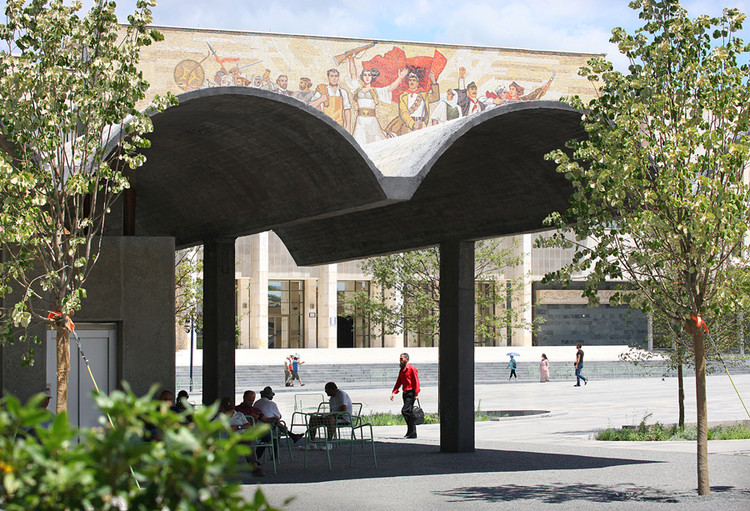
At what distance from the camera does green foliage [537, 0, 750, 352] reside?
33.6ft

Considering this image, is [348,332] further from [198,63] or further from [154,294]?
[154,294]

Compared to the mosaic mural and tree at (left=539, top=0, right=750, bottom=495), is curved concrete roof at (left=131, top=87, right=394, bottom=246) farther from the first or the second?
the mosaic mural

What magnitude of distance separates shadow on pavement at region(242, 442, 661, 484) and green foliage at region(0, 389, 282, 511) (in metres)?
9.82

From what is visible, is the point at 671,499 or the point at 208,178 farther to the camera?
the point at 208,178

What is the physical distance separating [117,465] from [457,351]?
13.2m

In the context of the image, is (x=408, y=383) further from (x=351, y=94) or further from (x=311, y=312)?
(x=311, y=312)

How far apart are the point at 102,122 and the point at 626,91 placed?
553 centimetres

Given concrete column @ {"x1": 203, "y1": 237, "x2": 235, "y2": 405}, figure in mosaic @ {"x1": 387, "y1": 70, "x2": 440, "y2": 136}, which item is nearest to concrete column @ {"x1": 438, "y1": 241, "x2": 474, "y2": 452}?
concrete column @ {"x1": 203, "y1": 237, "x2": 235, "y2": 405}

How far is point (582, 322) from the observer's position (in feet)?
241

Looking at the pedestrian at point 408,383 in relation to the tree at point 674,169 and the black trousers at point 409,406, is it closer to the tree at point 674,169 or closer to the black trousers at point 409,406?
the black trousers at point 409,406

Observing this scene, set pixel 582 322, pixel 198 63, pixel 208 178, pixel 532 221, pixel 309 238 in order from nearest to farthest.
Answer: pixel 532 221, pixel 208 178, pixel 309 238, pixel 198 63, pixel 582 322

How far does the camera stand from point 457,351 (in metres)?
16.0

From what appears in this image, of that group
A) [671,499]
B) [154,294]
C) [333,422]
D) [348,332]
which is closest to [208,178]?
[154,294]

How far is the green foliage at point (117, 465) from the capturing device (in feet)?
9.61
